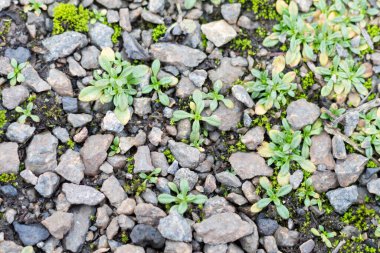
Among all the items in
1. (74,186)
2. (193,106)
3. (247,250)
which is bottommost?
(247,250)

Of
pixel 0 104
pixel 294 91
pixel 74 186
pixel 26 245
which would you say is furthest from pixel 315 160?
pixel 0 104

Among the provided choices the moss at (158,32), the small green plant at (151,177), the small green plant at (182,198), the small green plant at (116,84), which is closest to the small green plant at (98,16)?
the small green plant at (116,84)

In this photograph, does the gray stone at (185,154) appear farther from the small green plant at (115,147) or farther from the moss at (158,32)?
the moss at (158,32)

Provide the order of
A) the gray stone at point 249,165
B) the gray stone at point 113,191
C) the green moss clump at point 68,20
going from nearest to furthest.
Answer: the gray stone at point 113,191, the gray stone at point 249,165, the green moss clump at point 68,20

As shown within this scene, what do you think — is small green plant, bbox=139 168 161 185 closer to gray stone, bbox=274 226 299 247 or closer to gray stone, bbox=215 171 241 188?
gray stone, bbox=215 171 241 188

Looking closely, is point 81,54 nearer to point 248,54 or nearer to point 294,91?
point 248,54

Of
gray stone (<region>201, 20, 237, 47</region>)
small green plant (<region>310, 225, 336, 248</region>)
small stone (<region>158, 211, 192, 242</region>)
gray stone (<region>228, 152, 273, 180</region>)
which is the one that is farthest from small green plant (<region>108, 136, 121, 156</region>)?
small green plant (<region>310, 225, 336, 248</region>)
